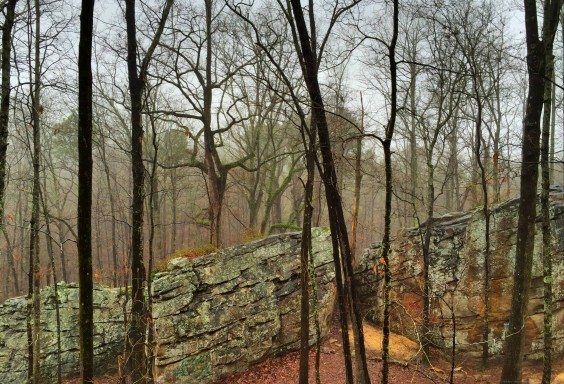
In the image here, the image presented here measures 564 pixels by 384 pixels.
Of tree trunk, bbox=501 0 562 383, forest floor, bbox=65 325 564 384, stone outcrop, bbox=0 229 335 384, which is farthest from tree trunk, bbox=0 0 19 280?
tree trunk, bbox=501 0 562 383

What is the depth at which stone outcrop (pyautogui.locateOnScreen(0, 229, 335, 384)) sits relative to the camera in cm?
962

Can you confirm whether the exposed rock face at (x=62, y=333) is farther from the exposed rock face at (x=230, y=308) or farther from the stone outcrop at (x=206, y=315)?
the exposed rock face at (x=230, y=308)

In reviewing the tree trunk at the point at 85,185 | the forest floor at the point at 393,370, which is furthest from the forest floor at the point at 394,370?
the tree trunk at the point at 85,185

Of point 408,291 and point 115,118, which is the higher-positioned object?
point 115,118

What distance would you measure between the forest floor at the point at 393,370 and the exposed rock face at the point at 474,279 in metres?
0.50

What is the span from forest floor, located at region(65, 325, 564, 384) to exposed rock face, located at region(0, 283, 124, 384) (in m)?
0.73

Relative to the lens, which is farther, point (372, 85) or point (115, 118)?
point (115, 118)

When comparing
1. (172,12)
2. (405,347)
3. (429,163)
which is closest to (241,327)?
(405,347)

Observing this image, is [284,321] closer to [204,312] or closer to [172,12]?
[204,312]

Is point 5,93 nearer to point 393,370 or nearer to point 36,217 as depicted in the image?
point 36,217

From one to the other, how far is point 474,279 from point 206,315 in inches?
302

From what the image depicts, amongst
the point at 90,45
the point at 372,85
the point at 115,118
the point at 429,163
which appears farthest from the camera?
the point at 115,118

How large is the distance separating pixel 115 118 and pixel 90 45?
17112 millimetres

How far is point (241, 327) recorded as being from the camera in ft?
34.0
